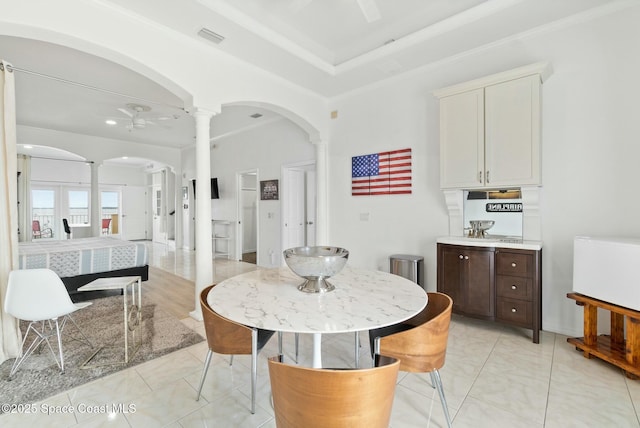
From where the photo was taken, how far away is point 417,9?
Answer: 2.83 m

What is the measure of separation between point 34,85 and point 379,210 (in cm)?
522

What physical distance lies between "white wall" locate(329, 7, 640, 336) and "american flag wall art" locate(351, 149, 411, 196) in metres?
0.14

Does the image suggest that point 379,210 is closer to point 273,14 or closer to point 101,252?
point 273,14

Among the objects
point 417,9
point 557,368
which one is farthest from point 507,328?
point 417,9

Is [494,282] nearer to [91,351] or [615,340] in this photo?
[615,340]

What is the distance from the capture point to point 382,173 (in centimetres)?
406

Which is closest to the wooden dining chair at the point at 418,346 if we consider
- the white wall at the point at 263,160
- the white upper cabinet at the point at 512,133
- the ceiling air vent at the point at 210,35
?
the white upper cabinet at the point at 512,133

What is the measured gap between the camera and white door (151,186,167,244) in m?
9.85

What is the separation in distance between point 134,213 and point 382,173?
1032 cm

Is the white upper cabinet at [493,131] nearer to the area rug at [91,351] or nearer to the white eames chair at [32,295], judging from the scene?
the area rug at [91,351]

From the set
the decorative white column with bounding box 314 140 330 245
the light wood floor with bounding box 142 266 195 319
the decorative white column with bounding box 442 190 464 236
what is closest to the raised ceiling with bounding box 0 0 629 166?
the decorative white column with bounding box 314 140 330 245

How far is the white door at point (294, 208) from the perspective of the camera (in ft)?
18.5

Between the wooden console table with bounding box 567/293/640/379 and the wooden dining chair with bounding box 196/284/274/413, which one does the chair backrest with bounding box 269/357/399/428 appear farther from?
the wooden console table with bounding box 567/293/640/379

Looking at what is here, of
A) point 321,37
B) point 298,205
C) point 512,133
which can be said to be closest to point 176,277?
point 298,205
